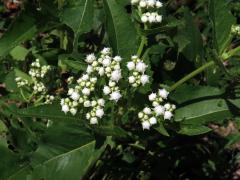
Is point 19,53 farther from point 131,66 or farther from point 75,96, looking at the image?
→ point 131,66

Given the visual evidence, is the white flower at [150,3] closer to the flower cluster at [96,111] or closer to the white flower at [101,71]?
the white flower at [101,71]

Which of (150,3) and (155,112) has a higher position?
(150,3)

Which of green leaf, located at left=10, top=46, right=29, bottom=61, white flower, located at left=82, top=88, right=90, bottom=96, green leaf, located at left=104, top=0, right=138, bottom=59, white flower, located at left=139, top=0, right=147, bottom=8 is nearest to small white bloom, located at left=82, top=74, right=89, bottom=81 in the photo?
white flower, located at left=82, top=88, right=90, bottom=96

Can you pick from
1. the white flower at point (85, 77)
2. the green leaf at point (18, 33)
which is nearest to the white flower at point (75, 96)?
the white flower at point (85, 77)

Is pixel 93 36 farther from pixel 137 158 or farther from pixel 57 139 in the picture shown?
pixel 57 139

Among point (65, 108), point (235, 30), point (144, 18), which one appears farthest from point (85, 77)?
point (235, 30)
